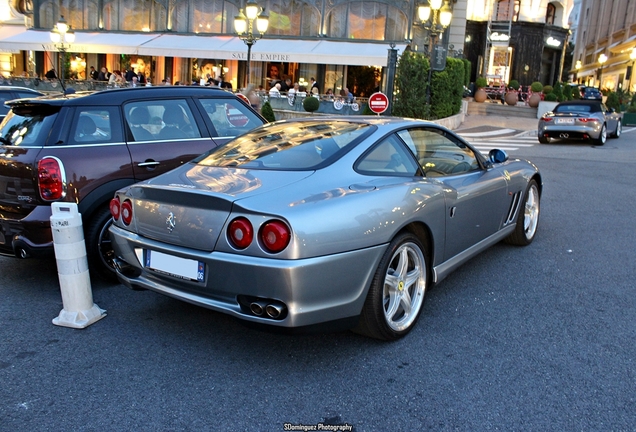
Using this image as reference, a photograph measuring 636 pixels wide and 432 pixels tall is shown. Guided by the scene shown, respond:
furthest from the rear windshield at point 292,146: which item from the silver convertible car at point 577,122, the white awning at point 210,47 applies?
the white awning at point 210,47

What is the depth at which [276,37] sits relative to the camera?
3048cm

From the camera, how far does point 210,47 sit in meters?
29.6

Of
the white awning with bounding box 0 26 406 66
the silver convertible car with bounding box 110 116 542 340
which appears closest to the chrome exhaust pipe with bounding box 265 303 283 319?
the silver convertible car with bounding box 110 116 542 340

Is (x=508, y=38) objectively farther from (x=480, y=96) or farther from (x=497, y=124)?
(x=497, y=124)

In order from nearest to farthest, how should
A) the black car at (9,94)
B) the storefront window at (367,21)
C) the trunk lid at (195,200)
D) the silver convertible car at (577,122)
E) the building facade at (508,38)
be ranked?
the trunk lid at (195,200) → the black car at (9,94) → the silver convertible car at (577,122) → the storefront window at (367,21) → the building facade at (508,38)

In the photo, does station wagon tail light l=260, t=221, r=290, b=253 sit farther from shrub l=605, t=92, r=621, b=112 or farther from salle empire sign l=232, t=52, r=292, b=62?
shrub l=605, t=92, r=621, b=112

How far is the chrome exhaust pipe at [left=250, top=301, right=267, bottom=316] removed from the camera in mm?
3178

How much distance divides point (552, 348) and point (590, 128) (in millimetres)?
16293

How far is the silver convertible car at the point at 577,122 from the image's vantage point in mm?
18094

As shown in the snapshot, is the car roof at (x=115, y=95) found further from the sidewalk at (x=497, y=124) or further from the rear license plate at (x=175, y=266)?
the sidewalk at (x=497, y=124)

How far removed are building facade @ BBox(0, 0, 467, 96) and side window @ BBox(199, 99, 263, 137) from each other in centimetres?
2129

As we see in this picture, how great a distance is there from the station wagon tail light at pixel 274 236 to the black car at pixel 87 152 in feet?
7.26

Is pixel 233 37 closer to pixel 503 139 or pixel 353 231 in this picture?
pixel 503 139

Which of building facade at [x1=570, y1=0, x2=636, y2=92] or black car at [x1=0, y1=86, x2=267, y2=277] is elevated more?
building facade at [x1=570, y1=0, x2=636, y2=92]
